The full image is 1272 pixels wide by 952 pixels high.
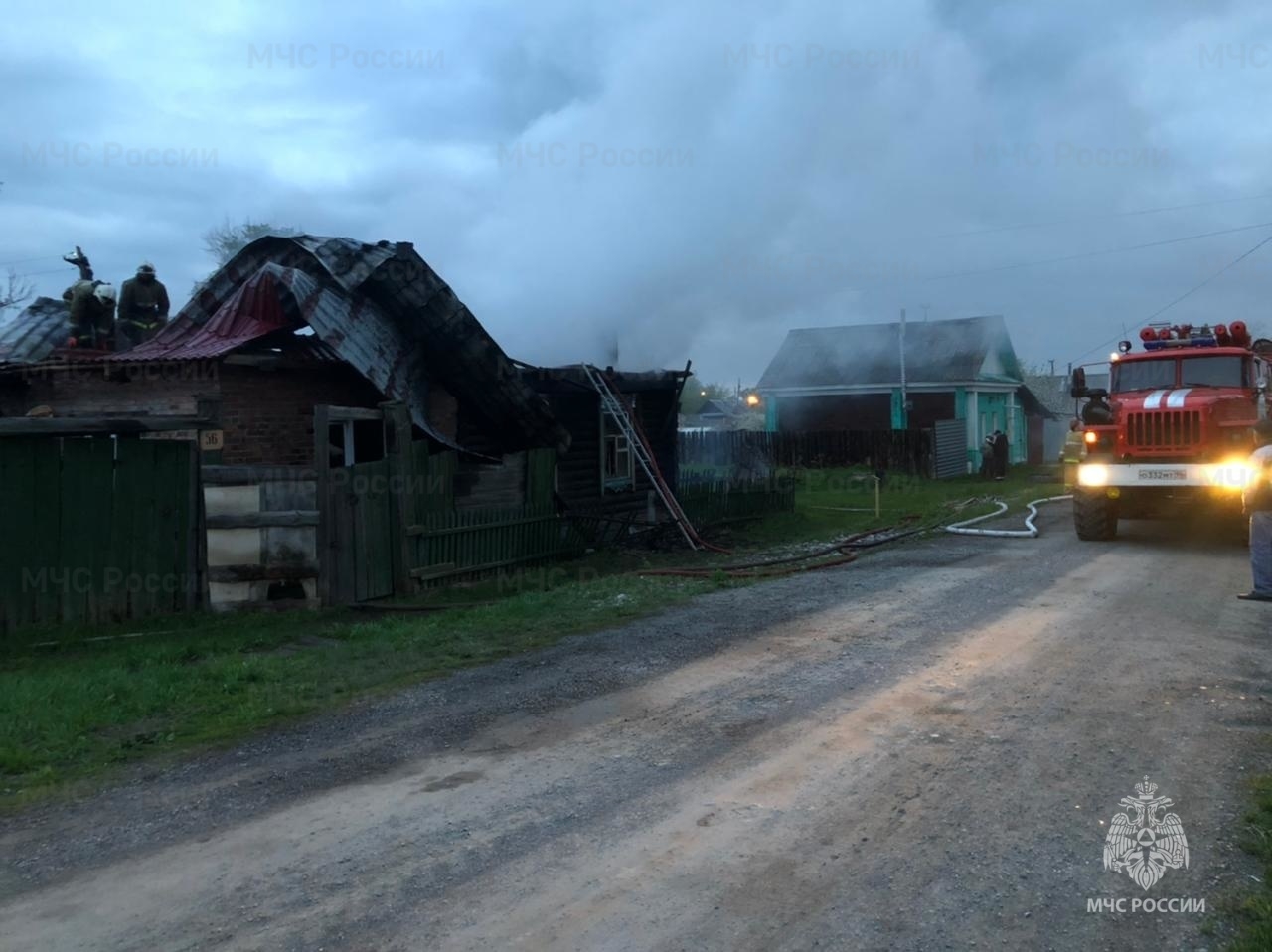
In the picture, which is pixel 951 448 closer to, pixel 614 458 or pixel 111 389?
pixel 614 458

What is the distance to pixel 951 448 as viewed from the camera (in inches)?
1286

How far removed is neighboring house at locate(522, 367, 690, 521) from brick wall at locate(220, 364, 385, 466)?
3.71m

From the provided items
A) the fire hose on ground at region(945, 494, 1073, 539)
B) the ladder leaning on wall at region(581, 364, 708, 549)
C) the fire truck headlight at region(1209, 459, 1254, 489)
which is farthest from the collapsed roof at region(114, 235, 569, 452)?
the fire truck headlight at region(1209, 459, 1254, 489)

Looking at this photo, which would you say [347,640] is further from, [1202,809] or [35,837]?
[1202,809]

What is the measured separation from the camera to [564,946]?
357 centimetres

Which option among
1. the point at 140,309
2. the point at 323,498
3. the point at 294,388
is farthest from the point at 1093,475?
the point at 140,309

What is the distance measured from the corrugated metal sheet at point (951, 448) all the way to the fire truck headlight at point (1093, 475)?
1739 centimetres

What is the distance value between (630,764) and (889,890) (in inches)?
69.3

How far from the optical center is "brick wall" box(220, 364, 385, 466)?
12.0 m

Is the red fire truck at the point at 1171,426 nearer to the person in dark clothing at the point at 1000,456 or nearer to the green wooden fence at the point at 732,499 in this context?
the green wooden fence at the point at 732,499

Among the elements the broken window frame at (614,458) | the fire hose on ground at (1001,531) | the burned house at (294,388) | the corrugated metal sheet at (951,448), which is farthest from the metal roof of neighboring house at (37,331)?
the corrugated metal sheet at (951,448)

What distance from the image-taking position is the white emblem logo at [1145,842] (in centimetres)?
411

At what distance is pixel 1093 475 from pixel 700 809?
35.7 feet

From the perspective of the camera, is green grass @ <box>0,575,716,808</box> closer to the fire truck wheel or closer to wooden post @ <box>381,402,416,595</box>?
wooden post @ <box>381,402,416,595</box>
